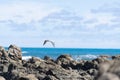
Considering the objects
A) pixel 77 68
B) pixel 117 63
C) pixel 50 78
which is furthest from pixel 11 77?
pixel 117 63

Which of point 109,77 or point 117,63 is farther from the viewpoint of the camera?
point 117,63

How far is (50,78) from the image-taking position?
33844 mm

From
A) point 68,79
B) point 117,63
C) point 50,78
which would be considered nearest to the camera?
point 117,63

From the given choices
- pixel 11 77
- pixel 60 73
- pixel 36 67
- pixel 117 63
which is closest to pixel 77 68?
pixel 36 67

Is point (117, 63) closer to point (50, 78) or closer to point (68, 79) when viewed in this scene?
point (50, 78)

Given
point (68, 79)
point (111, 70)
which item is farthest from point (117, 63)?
point (68, 79)

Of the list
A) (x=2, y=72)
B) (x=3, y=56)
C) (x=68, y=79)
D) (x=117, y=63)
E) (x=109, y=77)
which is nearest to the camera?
(x=109, y=77)

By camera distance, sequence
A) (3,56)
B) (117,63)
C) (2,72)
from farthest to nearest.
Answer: (3,56)
(2,72)
(117,63)

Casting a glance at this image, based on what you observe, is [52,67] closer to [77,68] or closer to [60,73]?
[60,73]

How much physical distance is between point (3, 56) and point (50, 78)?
62.4ft

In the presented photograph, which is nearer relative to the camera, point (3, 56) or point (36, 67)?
point (36, 67)

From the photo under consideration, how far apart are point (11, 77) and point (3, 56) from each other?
17096mm

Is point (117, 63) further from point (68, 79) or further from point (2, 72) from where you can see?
point (2, 72)

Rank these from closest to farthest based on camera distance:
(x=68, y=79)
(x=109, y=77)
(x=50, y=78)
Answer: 1. (x=109, y=77)
2. (x=50, y=78)
3. (x=68, y=79)
